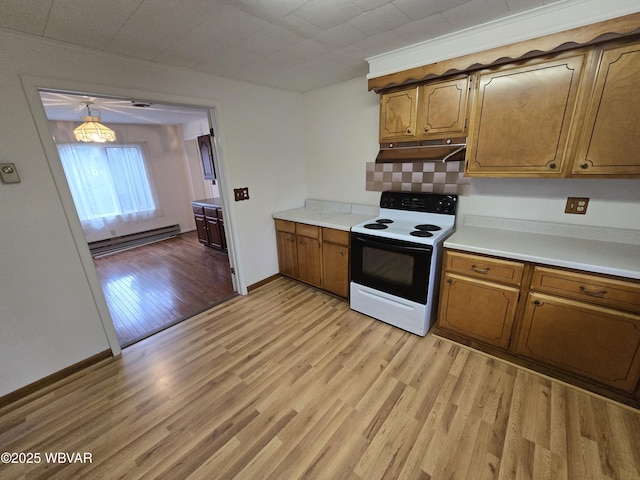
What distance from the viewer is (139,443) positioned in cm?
146

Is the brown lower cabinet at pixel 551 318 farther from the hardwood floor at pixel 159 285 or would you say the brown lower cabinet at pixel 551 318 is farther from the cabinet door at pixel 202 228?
the cabinet door at pixel 202 228

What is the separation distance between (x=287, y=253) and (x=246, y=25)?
2.24 m

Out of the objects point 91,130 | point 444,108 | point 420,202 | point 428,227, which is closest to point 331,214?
point 420,202

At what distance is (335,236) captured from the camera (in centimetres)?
265

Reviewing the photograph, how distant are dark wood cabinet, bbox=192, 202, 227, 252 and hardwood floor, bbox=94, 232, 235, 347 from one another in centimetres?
18

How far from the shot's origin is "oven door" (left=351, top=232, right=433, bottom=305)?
2057 mm

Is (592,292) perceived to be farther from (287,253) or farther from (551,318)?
(287,253)

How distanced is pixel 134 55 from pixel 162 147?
4172 mm

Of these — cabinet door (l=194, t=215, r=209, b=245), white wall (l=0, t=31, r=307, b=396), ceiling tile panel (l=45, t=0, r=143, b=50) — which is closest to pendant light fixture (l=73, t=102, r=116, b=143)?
cabinet door (l=194, t=215, r=209, b=245)

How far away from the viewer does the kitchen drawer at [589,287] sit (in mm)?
1419

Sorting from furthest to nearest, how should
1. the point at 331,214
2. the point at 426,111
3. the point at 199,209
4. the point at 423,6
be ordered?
the point at 199,209
the point at 331,214
the point at 426,111
the point at 423,6

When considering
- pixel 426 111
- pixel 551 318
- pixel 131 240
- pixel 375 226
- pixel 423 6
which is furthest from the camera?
pixel 131 240

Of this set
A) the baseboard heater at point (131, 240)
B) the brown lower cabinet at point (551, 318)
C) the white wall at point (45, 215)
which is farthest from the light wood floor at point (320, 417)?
the baseboard heater at point (131, 240)

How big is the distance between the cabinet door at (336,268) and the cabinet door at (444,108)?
129 centimetres
